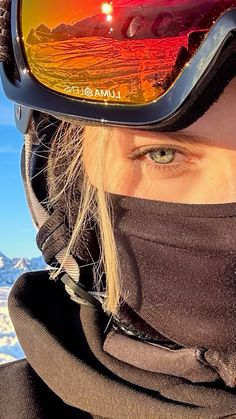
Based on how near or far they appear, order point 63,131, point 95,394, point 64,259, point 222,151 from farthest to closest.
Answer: point 63,131 → point 64,259 → point 95,394 → point 222,151

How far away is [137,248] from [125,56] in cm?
42

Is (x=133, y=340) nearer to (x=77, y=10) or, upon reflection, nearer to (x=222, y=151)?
(x=222, y=151)

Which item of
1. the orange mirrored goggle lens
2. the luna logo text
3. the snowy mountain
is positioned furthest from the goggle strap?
the snowy mountain

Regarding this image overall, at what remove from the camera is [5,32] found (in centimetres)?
183

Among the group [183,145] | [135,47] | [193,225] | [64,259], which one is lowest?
[64,259]

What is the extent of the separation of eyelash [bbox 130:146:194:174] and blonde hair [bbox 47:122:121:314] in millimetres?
89

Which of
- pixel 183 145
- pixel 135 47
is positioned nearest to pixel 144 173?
pixel 183 145

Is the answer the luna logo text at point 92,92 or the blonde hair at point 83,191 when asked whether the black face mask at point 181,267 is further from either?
the luna logo text at point 92,92

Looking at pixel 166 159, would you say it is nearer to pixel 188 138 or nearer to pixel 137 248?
pixel 188 138

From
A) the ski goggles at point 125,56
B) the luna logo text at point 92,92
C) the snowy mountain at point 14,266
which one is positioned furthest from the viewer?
the snowy mountain at point 14,266

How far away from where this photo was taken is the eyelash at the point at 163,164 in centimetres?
165

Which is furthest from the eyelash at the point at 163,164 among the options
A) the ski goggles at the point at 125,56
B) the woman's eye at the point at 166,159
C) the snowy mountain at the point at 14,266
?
the snowy mountain at the point at 14,266

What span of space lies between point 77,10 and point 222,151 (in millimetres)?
412

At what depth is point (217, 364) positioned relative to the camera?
5.49 ft
